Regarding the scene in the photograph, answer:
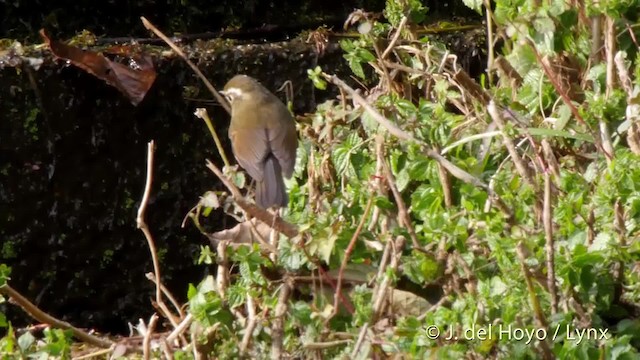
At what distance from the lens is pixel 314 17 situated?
19.7 ft

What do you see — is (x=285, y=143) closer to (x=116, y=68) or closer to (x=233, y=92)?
(x=233, y=92)

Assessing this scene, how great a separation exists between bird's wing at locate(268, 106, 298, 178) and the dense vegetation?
0.23 ft

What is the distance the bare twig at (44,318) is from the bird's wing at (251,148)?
0.86 m

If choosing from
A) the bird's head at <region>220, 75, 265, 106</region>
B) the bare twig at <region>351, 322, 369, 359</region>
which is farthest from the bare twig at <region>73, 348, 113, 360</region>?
→ the bird's head at <region>220, 75, 265, 106</region>

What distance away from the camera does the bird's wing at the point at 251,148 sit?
13.6 ft

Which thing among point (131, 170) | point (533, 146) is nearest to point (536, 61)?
point (533, 146)

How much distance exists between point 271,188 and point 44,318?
85cm

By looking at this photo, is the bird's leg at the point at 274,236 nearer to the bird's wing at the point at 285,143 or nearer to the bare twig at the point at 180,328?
the bare twig at the point at 180,328

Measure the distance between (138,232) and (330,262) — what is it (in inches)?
71.5

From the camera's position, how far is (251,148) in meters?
4.26

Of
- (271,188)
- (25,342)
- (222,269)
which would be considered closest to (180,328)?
(222,269)

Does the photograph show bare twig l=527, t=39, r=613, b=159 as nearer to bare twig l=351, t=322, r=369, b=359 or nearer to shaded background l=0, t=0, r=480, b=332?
bare twig l=351, t=322, r=369, b=359

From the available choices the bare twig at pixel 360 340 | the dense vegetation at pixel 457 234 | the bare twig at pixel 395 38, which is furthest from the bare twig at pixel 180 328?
the bare twig at pixel 395 38

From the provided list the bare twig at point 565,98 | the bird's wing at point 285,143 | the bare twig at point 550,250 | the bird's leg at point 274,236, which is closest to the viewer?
the bare twig at point 550,250
